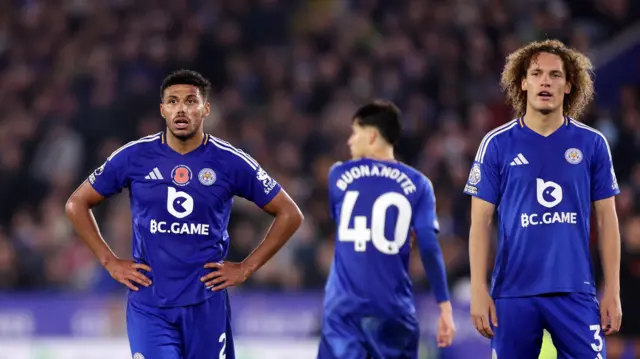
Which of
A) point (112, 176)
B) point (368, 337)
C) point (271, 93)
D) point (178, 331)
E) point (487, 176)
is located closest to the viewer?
point (487, 176)

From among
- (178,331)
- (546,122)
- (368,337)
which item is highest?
(546,122)

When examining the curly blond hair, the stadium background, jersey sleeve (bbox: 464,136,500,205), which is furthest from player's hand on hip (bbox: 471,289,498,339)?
the stadium background

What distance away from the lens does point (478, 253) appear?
19.4ft

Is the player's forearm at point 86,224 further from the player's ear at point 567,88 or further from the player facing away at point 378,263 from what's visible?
the player's ear at point 567,88

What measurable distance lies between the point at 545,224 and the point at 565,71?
84 centimetres

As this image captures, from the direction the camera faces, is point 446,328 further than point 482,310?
Yes

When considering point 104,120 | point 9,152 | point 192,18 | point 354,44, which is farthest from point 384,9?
→ point 9,152

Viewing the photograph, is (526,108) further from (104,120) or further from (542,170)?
(104,120)

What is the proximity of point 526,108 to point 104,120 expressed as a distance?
10021mm

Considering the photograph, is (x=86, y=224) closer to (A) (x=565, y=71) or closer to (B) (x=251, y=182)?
(B) (x=251, y=182)

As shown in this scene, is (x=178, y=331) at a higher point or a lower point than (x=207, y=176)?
lower

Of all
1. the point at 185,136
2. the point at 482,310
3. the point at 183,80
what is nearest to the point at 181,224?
the point at 185,136

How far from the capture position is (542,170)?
601cm

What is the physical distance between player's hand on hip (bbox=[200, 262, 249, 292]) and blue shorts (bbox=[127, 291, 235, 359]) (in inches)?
3.1
